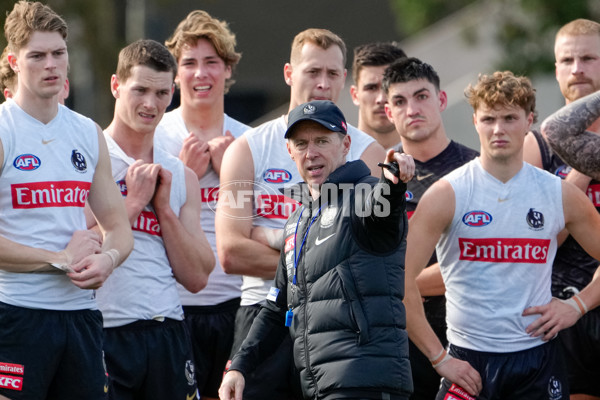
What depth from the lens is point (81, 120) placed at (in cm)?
545

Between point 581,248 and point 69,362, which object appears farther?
point 581,248

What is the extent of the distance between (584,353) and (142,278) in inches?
108

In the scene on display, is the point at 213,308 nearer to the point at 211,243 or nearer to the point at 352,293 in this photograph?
the point at 211,243

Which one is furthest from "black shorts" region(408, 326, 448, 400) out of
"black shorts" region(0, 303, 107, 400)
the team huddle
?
"black shorts" region(0, 303, 107, 400)

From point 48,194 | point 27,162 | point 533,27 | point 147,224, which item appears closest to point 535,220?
point 147,224

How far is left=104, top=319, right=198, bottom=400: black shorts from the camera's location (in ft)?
18.4

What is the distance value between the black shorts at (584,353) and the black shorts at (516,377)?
0.65 m

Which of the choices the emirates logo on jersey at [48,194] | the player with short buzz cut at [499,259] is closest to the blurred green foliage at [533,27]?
the player with short buzz cut at [499,259]

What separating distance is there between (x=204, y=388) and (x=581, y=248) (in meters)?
2.53

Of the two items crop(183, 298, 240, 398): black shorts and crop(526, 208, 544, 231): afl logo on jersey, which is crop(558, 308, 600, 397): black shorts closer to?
crop(526, 208, 544, 231): afl logo on jersey

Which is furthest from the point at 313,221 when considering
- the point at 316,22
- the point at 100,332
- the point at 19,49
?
the point at 316,22

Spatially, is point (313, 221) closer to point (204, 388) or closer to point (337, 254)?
point (337, 254)

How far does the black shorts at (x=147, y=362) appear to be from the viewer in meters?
5.61

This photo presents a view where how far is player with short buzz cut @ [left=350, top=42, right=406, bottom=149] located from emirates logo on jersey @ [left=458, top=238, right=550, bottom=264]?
1.60 m
